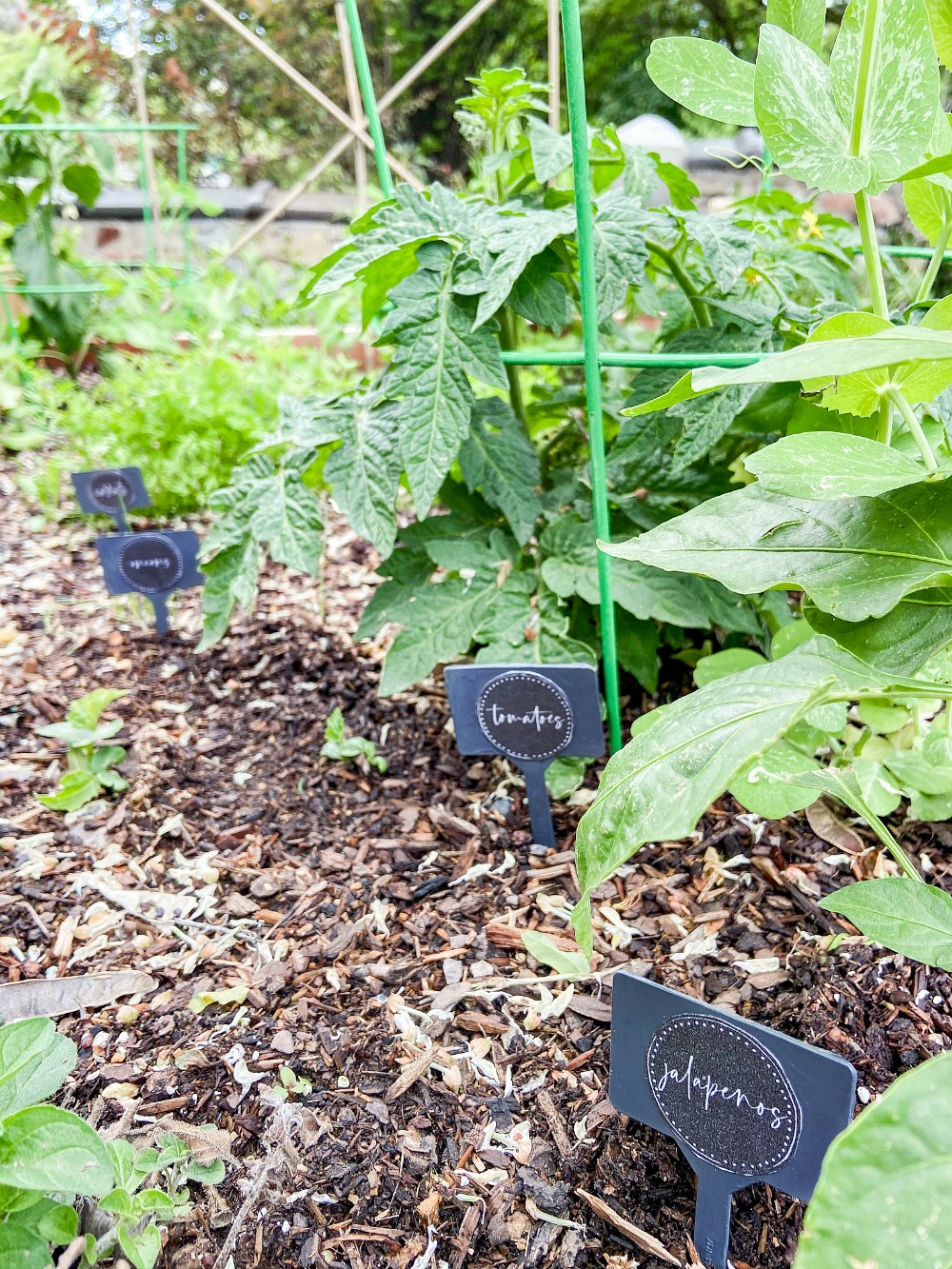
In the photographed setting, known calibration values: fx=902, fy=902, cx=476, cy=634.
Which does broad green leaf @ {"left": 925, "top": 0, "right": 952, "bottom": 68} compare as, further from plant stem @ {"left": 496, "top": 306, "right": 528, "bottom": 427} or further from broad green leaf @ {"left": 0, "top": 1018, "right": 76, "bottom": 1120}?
broad green leaf @ {"left": 0, "top": 1018, "right": 76, "bottom": 1120}

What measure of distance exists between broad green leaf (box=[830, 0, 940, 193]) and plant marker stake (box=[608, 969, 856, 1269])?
0.67 m

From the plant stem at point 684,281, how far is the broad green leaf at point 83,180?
2781mm

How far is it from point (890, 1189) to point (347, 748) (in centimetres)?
110

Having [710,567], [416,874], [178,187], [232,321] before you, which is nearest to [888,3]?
[710,567]

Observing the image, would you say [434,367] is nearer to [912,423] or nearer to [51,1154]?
[912,423]

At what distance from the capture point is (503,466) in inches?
50.6

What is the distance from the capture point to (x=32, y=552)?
2.35 m

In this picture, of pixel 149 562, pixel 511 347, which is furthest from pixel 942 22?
pixel 149 562

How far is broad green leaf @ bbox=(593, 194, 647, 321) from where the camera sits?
1071 millimetres

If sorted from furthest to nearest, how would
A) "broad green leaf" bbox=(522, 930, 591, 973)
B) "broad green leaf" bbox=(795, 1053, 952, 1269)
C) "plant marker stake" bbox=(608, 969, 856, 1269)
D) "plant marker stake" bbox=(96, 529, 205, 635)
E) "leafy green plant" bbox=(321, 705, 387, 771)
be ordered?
"plant marker stake" bbox=(96, 529, 205, 635) < "leafy green plant" bbox=(321, 705, 387, 771) < "broad green leaf" bbox=(522, 930, 591, 973) < "plant marker stake" bbox=(608, 969, 856, 1269) < "broad green leaf" bbox=(795, 1053, 952, 1269)

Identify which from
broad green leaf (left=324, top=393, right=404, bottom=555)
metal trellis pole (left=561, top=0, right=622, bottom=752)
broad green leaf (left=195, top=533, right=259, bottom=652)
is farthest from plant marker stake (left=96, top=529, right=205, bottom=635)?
metal trellis pole (left=561, top=0, right=622, bottom=752)

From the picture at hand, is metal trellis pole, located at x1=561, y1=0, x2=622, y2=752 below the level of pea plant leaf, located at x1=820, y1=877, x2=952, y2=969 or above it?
above

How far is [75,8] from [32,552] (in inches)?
288

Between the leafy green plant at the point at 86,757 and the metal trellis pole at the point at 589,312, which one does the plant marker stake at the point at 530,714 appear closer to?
the metal trellis pole at the point at 589,312
